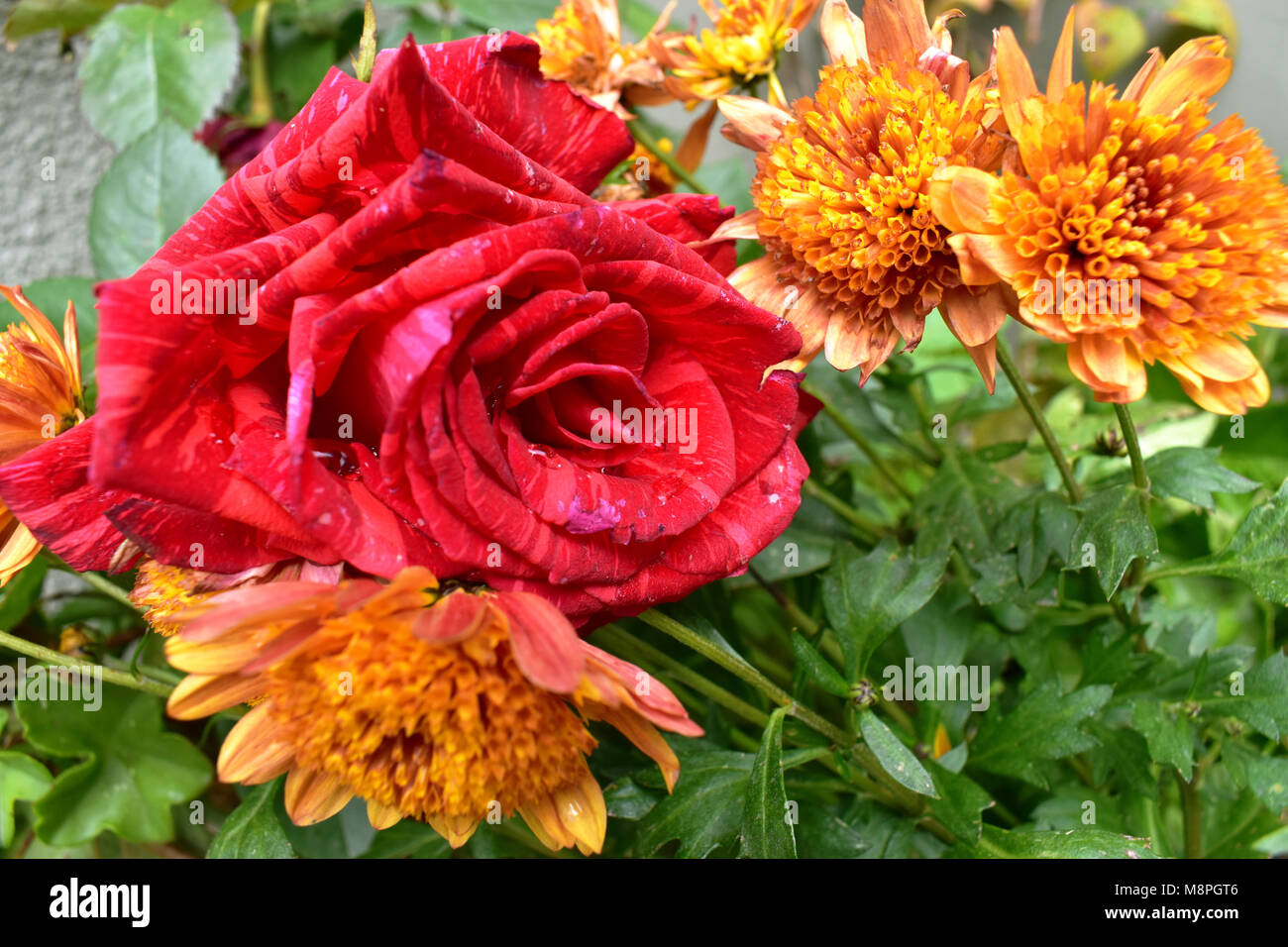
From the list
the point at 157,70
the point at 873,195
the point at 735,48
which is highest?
the point at 157,70

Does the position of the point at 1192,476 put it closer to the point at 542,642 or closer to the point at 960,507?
the point at 960,507

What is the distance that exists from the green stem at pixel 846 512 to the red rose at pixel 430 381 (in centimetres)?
17

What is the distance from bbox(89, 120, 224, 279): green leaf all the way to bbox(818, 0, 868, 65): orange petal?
1.10 feet

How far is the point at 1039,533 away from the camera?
38 centimetres

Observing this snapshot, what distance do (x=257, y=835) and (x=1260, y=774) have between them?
0.40 metres

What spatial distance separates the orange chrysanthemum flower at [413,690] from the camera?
22 cm

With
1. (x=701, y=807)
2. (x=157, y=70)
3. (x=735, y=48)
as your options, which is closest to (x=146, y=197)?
(x=157, y=70)

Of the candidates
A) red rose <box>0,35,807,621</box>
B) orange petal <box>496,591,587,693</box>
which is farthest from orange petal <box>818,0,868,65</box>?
orange petal <box>496,591,587,693</box>

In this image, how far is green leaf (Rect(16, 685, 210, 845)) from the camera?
401mm

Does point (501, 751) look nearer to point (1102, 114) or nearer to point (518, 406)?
point (518, 406)

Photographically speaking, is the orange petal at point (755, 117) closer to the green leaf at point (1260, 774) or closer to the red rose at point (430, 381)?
the red rose at point (430, 381)

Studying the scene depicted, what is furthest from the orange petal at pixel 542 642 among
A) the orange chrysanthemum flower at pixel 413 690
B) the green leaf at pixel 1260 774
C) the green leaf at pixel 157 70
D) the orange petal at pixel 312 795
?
the green leaf at pixel 157 70
